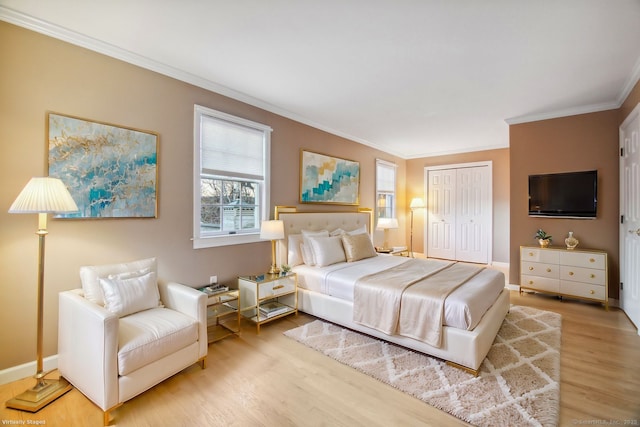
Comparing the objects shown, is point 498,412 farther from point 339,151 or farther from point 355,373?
point 339,151

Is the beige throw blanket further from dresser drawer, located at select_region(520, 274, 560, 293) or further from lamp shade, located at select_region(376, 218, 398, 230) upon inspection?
lamp shade, located at select_region(376, 218, 398, 230)

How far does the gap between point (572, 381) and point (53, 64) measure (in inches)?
185

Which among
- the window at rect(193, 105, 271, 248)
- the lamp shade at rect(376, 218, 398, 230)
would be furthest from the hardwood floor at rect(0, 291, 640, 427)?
the lamp shade at rect(376, 218, 398, 230)

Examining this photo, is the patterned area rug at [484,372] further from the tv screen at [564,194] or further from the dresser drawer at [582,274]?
the tv screen at [564,194]

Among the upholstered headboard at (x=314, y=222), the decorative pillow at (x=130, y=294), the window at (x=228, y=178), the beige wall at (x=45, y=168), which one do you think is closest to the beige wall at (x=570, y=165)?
the upholstered headboard at (x=314, y=222)

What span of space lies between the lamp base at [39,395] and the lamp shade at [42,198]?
3.91ft

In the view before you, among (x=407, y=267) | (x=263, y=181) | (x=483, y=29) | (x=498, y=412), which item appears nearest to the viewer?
(x=498, y=412)

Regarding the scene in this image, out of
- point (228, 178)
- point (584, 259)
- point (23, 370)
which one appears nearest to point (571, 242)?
point (584, 259)

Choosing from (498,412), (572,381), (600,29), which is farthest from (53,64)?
(572,381)

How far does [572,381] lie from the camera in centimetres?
216

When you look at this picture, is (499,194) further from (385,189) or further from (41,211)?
(41,211)

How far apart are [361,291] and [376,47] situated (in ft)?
7.40

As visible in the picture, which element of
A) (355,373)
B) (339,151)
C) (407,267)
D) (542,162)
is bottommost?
(355,373)

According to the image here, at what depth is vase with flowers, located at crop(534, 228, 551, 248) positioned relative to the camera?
412 centimetres
